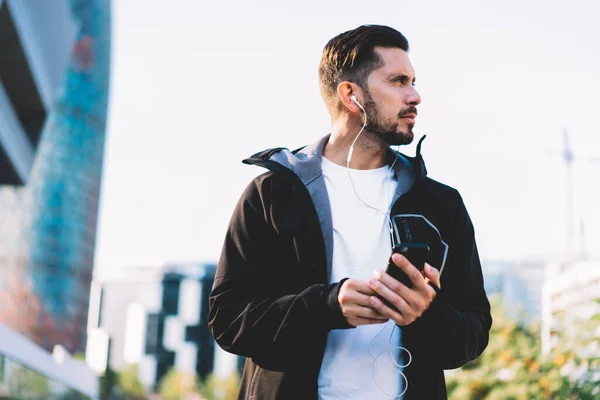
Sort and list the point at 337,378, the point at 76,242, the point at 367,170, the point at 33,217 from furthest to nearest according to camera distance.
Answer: the point at 76,242 → the point at 33,217 → the point at 367,170 → the point at 337,378

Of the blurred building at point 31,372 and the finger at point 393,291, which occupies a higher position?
the finger at point 393,291

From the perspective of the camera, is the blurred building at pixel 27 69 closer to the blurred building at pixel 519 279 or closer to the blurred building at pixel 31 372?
the blurred building at pixel 31 372

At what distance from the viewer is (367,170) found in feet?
8.49

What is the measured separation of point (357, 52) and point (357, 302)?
864mm

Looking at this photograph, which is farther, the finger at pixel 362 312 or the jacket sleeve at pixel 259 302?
the jacket sleeve at pixel 259 302

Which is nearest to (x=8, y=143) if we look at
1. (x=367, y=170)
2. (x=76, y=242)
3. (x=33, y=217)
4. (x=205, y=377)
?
(x=367, y=170)

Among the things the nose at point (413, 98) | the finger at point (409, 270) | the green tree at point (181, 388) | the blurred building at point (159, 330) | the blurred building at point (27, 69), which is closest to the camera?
the finger at point (409, 270)

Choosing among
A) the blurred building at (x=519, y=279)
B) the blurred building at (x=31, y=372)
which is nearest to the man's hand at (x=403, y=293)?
the blurred building at (x=31, y=372)

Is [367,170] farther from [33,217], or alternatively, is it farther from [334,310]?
[33,217]

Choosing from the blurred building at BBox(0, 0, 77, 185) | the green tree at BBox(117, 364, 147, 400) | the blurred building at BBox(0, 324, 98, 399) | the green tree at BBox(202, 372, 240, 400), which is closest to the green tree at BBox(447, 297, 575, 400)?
the blurred building at BBox(0, 0, 77, 185)

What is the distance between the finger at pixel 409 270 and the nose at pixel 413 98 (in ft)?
2.22

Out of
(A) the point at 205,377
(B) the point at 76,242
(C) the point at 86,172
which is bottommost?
(A) the point at 205,377

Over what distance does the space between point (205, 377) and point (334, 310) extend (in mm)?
101990

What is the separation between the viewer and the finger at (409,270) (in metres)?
1.96
